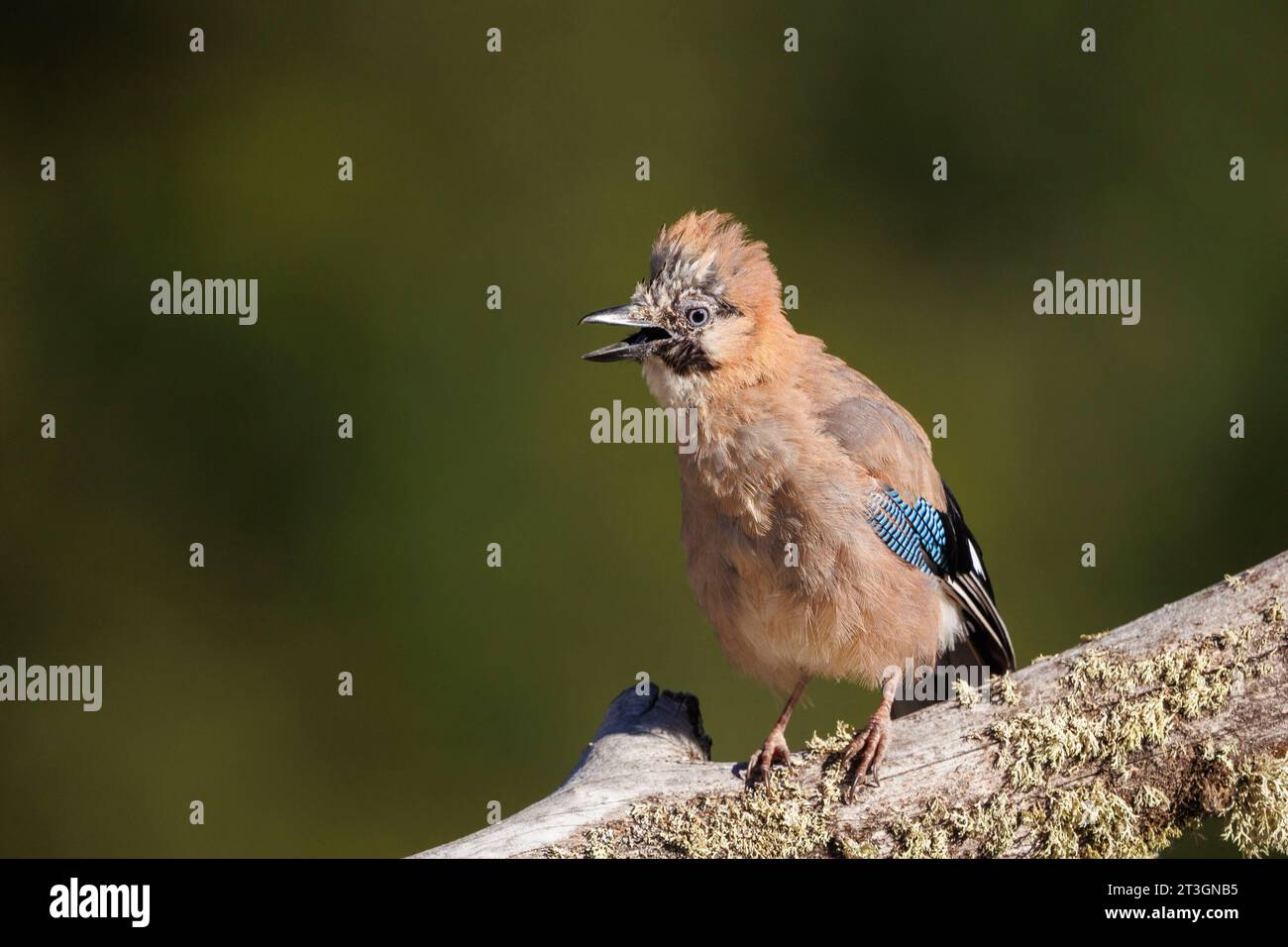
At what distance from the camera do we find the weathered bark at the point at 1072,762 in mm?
3988

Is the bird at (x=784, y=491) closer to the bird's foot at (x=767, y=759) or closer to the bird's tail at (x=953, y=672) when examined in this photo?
the bird's tail at (x=953, y=672)

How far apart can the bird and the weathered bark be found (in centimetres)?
46

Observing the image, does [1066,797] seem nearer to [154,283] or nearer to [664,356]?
[664,356]

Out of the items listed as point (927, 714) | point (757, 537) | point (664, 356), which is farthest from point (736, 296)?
point (927, 714)

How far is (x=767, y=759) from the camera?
14.1 ft

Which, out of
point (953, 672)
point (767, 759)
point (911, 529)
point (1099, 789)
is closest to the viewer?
point (1099, 789)

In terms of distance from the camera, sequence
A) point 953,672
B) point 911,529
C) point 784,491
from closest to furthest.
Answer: point 784,491
point 911,529
point 953,672

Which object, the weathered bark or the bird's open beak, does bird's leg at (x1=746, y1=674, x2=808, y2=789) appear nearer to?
the weathered bark

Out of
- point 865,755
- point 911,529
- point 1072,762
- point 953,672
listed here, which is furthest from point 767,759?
point 953,672

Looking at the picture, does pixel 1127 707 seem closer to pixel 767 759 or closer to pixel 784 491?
pixel 767 759

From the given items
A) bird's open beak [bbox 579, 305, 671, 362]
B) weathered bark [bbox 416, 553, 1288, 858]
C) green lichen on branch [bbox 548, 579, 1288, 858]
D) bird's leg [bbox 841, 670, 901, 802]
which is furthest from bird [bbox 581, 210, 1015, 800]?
green lichen on branch [bbox 548, 579, 1288, 858]

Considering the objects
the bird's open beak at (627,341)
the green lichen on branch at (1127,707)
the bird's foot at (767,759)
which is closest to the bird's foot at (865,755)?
the bird's foot at (767,759)

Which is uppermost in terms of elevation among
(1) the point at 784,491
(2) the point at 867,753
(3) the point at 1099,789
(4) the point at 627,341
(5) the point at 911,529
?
(4) the point at 627,341

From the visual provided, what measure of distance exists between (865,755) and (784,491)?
945 mm
